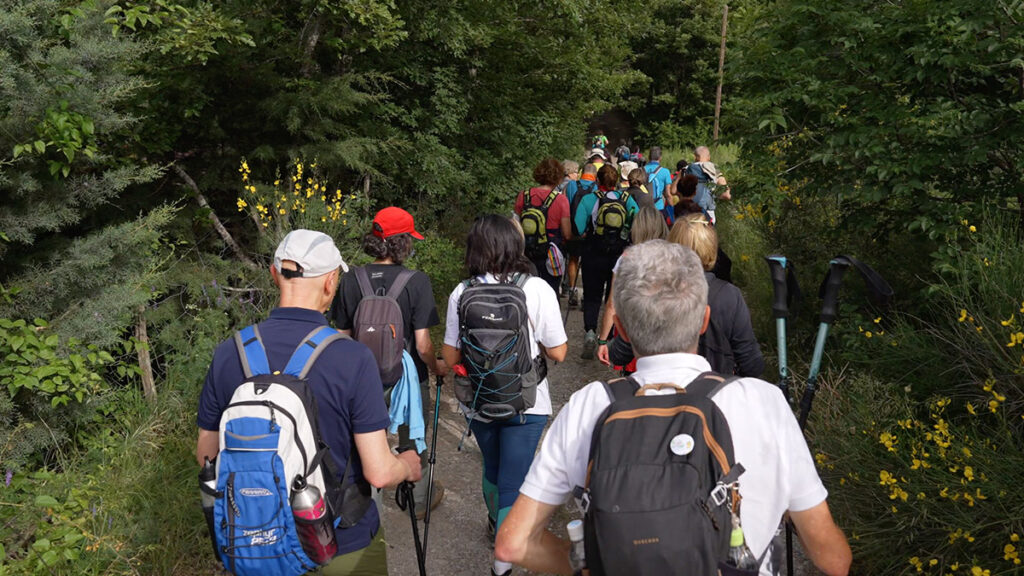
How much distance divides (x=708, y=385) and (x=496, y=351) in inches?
75.0

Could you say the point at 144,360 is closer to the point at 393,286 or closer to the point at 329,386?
the point at 393,286


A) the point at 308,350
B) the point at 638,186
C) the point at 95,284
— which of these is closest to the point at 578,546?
the point at 308,350

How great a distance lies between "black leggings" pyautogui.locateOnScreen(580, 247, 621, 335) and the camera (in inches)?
300

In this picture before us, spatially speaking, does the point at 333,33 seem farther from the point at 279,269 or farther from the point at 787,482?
the point at 787,482

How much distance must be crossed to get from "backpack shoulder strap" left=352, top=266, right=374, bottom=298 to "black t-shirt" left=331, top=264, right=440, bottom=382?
0.6 inches

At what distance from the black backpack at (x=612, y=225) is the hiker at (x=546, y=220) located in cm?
58

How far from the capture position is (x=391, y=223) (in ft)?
13.4

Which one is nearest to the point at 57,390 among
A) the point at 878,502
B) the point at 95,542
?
the point at 95,542

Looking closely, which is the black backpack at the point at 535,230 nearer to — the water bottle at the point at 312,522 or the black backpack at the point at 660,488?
the water bottle at the point at 312,522

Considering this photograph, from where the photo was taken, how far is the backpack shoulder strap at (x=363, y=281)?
3.95 metres

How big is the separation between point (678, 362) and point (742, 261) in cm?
789

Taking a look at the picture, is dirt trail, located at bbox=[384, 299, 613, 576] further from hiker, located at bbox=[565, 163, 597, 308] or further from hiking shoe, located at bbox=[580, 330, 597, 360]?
hiker, located at bbox=[565, 163, 597, 308]

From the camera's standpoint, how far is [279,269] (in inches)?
100

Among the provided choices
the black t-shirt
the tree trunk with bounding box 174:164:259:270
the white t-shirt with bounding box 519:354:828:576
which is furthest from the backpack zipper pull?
the tree trunk with bounding box 174:164:259:270
